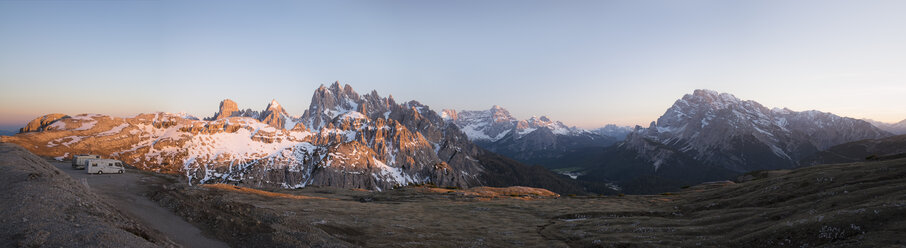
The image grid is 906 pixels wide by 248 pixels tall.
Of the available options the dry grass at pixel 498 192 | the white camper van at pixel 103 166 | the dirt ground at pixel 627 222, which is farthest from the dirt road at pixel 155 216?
the dry grass at pixel 498 192

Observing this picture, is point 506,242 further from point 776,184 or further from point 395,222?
point 776,184

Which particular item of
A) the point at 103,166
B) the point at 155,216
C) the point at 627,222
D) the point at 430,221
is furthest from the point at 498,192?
the point at 103,166

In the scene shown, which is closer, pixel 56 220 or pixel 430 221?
pixel 56 220

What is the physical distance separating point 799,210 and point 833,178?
53.7 feet

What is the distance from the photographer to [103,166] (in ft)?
187

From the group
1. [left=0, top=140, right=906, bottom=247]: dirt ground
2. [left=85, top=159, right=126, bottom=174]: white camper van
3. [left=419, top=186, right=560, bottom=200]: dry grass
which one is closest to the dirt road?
[left=0, top=140, right=906, bottom=247]: dirt ground

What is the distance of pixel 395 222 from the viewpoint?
47125 mm

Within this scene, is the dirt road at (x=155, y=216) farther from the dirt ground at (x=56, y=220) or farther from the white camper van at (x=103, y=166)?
the white camper van at (x=103, y=166)

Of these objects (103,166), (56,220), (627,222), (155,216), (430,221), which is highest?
(56,220)

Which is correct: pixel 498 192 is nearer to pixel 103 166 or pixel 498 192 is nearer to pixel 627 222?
pixel 627 222

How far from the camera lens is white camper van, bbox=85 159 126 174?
5547cm

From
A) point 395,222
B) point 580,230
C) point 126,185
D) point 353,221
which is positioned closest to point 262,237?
point 353,221

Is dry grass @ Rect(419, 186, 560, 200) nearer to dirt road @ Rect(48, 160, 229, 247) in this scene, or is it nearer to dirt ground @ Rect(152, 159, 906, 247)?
dirt ground @ Rect(152, 159, 906, 247)

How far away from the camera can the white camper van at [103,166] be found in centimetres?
5547
